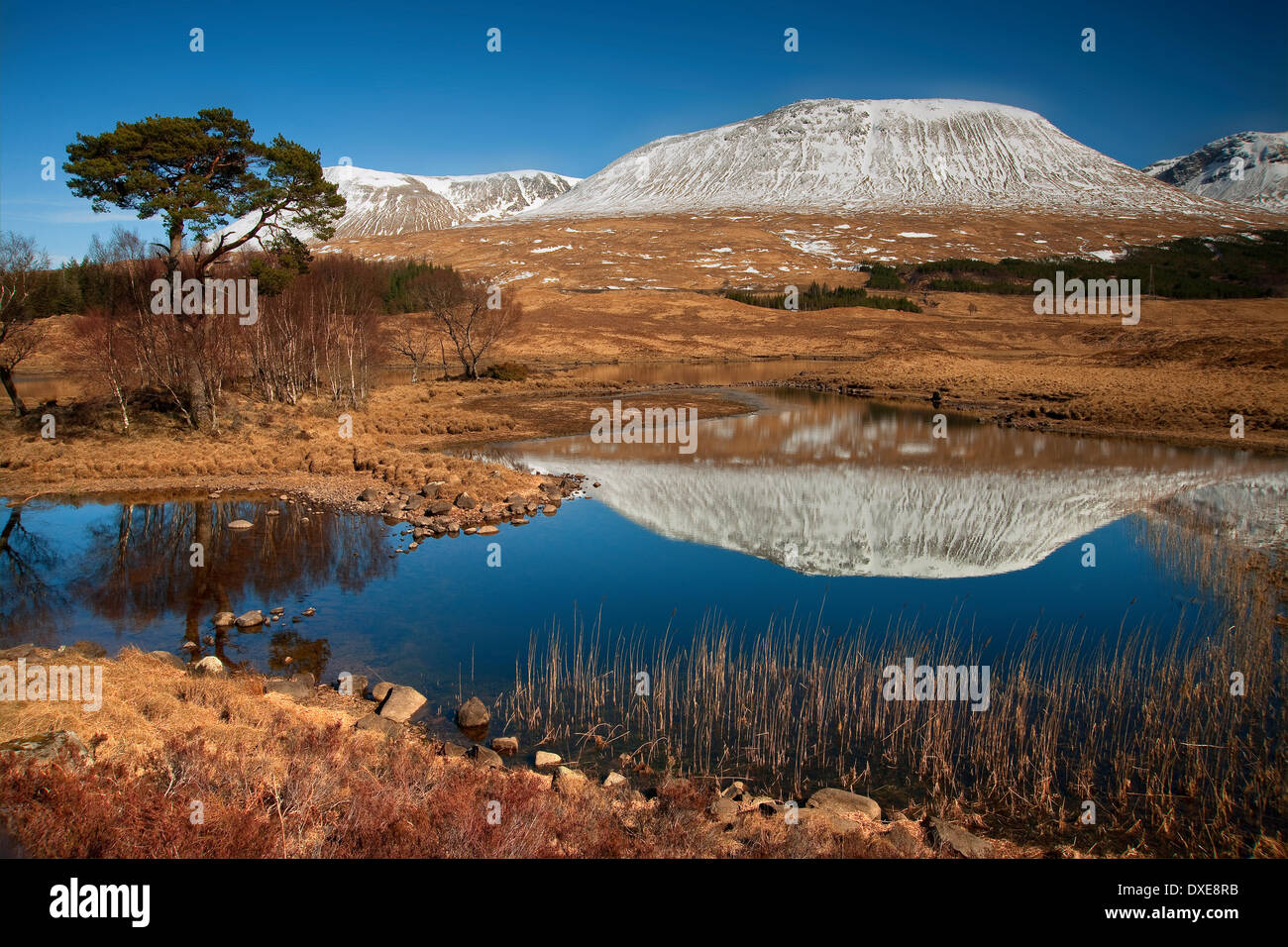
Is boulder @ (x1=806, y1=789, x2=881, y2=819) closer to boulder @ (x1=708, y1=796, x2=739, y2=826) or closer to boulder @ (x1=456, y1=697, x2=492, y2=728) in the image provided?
boulder @ (x1=708, y1=796, x2=739, y2=826)

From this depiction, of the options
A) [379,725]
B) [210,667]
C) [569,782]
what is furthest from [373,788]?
[210,667]

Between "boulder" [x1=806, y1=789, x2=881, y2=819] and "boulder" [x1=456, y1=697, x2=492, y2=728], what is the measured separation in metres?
4.21

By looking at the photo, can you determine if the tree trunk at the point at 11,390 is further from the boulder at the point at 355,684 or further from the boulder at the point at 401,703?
the boulder at the point at 401,703

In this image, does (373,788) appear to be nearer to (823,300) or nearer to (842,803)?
(842,803)

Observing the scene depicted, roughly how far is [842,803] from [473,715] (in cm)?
467

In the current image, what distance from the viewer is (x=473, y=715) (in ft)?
32.1

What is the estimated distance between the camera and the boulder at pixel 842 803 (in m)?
7.79

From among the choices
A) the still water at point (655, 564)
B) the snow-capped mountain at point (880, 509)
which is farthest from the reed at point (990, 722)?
the snow-capped mountain at point (880, 509)

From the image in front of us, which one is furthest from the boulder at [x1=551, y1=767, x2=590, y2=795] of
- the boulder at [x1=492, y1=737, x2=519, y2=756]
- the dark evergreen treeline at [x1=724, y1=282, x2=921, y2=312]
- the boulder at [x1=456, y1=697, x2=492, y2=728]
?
the dark evergreen treeline at [x1=724, y1=282, x2=921, y2=312]

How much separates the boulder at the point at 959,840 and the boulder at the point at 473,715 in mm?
5432

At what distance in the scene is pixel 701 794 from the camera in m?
7.97
